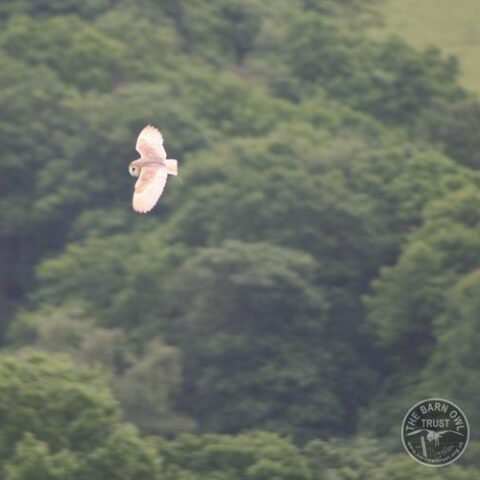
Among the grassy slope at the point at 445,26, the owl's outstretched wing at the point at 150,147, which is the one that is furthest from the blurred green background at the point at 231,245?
the owl's outstretched wing at the point at 150,147

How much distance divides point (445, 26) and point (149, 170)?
38769 millimetres

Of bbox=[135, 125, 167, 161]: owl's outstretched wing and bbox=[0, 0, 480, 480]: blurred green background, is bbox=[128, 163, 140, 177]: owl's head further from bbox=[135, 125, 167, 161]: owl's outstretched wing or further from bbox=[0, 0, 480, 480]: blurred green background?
bbox=[0, 0, 480, 480]: blurred green background

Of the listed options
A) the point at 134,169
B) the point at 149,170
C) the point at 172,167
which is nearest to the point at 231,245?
the point at 149,170

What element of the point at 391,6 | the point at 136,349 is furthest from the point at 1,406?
the point at 391,6

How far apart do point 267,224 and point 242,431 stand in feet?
21.4

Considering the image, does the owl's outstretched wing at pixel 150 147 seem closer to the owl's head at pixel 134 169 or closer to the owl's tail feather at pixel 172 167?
the owl's head at pixel 134 169

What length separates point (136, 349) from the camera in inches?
1489

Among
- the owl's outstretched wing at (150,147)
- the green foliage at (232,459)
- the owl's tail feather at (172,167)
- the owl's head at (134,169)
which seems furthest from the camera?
the green foliage at (232,459)

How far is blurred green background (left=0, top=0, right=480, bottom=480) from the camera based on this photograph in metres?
27.2

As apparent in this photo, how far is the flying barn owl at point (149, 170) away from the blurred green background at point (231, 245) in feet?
24.1

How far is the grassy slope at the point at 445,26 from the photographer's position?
5384 centimetres

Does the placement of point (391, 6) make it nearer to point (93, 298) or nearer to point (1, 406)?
point (93, 298)

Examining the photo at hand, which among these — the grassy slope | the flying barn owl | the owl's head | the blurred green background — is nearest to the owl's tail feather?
the flying barn owl

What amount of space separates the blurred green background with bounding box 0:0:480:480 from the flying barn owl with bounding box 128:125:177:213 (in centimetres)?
735
